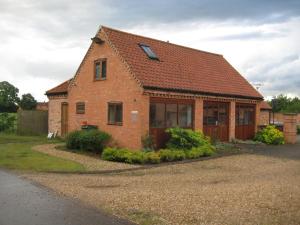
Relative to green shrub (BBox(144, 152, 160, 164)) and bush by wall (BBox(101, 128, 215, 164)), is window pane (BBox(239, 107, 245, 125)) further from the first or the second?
green shrub (BBox(144, 152, 160, 164))

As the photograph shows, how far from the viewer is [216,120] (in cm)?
2500

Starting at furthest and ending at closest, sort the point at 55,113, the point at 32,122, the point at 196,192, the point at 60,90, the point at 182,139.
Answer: the point at 32,122 < the point at 55,113 < the point at 60,90 < the point at 182,139 < the point at 196,192

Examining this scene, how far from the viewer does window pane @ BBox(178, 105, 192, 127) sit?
22055mm

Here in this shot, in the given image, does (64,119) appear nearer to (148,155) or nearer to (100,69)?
(100,69)

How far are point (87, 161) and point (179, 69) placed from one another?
913cm

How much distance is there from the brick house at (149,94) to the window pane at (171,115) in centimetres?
5

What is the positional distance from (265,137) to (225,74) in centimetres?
515

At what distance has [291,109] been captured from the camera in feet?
201

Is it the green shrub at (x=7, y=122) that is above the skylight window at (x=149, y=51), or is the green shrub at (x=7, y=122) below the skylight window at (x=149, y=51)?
below

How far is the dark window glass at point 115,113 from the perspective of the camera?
70.2ft

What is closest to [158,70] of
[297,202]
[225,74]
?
[225,74]

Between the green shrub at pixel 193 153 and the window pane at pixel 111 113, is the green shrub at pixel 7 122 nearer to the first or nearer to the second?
the window pane at pixel 111 113

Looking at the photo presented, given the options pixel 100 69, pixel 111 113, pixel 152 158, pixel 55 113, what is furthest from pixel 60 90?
pixel 152 158

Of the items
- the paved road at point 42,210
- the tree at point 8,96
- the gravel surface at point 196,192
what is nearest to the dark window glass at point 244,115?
the gravel surface at point 196,192
